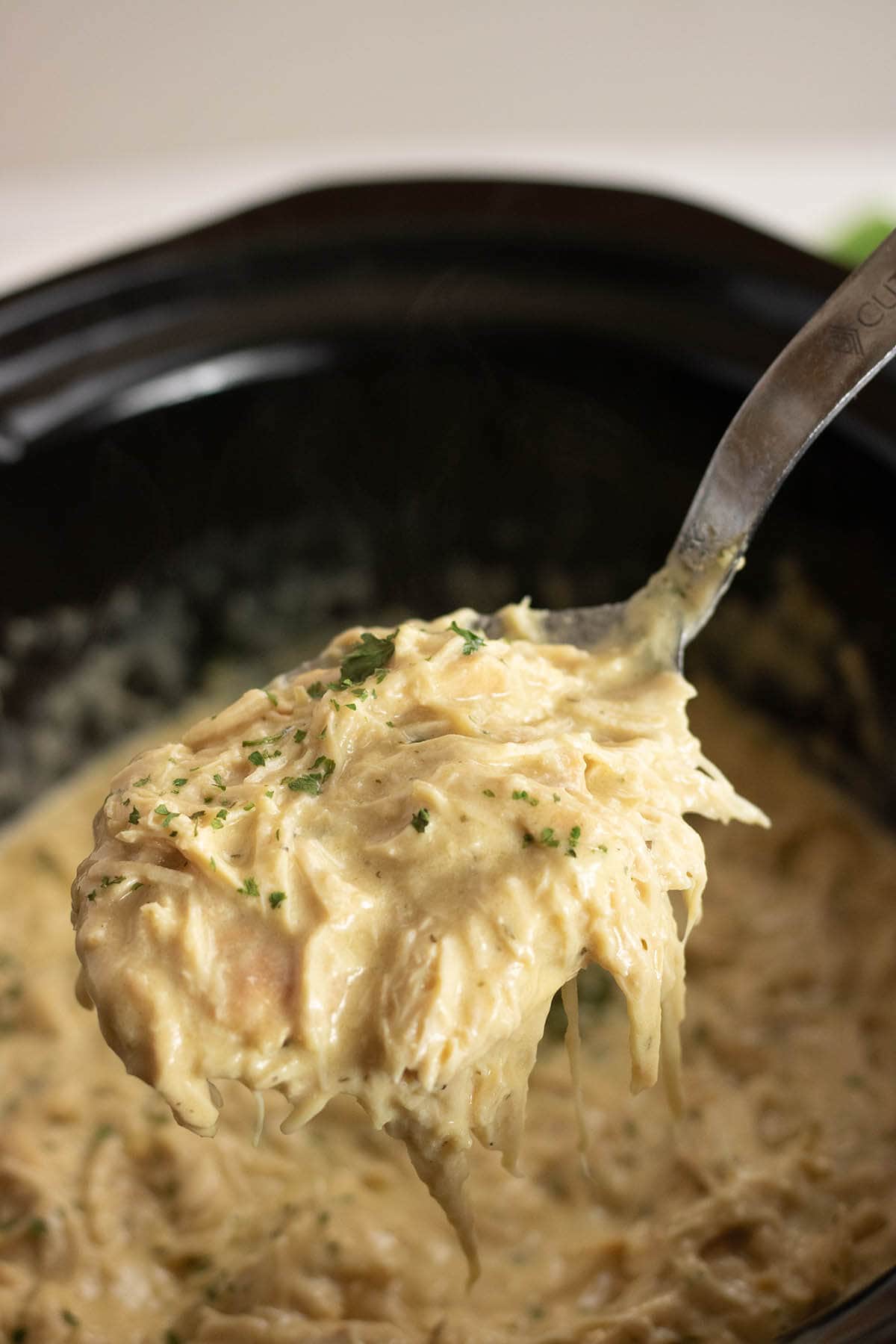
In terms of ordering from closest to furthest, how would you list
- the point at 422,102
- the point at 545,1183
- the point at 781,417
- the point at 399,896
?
the point at 399,896 → the point at 781,417 → the point at 545,1183 → the point at 422,102

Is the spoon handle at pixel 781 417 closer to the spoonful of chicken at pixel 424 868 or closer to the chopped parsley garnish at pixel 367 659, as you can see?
the spoonful of chicken at pixel 424 868

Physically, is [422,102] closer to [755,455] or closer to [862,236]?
[862,236]

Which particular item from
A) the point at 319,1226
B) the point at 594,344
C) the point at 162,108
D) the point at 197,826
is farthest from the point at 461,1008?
the point at 162,108

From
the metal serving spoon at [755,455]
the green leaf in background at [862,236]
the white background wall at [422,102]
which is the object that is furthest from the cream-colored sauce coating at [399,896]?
the white background wall at [422,102]

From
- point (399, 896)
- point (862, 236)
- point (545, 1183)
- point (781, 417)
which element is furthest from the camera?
point (862, 236)

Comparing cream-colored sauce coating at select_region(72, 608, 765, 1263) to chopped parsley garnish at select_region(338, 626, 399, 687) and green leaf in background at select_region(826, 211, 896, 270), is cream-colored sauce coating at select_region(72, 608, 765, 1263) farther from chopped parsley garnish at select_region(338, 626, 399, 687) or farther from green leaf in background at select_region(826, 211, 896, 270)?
green leaf in background at select_region(826, 211, 896, 270)

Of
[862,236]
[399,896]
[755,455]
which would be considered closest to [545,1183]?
[399,896]

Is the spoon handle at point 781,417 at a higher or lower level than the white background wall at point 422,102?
lower
